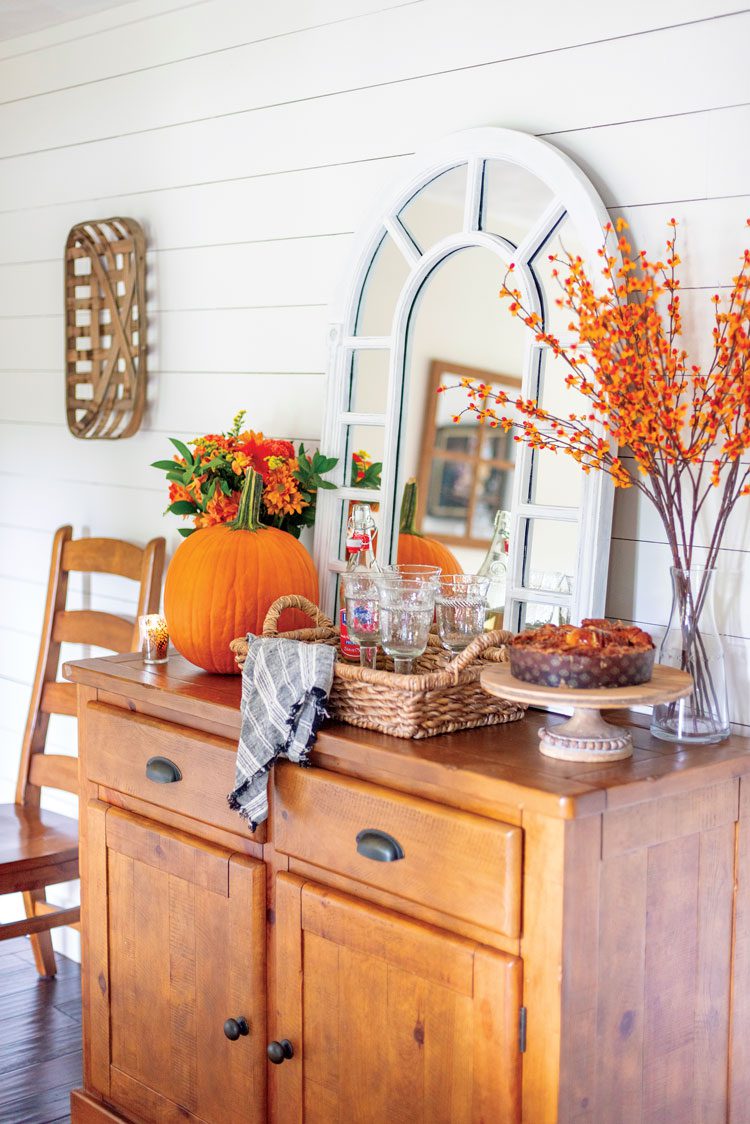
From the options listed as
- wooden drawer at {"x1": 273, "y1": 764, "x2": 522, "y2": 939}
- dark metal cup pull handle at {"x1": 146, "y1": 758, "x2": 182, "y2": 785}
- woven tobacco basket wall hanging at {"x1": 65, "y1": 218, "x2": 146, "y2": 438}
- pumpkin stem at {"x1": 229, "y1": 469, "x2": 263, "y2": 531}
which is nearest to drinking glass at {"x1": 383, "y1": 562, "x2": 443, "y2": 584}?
pumpkin stem at {"x1": 229, "y1": 469, "x2": 263, "y2": 531}

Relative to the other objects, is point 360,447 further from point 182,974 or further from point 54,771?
point 54,771

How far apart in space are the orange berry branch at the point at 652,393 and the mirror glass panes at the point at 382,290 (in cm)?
31

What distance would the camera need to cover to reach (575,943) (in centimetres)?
135

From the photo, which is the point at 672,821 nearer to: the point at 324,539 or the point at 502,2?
the point at 324,539

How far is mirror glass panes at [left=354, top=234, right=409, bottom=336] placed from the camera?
2074mm

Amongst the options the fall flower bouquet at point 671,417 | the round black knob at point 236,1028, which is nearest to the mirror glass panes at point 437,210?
the fall flower bouquet at point 671,417

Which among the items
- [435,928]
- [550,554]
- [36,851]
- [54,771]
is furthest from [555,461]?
[54,771]

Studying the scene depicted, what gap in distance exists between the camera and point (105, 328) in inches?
108

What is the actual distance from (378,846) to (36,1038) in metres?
1.44

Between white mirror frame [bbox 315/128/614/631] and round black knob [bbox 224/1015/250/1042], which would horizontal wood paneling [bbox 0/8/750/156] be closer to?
white mirror frame [bbox 315/128/614/631]

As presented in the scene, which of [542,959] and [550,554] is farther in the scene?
[550,554]

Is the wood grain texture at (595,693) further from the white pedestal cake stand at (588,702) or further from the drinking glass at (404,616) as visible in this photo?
the drinking glass at (404,616)

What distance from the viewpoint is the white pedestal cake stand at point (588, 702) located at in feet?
4.56

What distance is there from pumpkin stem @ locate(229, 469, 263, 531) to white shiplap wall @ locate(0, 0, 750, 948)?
0.30 meters
